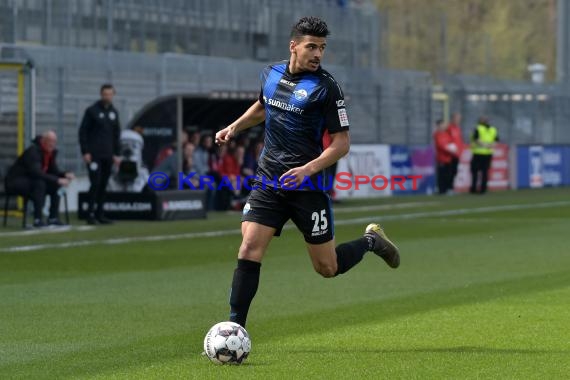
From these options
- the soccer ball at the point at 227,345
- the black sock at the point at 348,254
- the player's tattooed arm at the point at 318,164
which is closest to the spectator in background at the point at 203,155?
the black sock at the point at 348,254

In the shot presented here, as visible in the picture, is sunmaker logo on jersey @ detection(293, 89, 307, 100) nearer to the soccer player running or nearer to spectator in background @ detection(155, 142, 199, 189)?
the soccer player running

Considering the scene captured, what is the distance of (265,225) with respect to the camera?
29.2ft

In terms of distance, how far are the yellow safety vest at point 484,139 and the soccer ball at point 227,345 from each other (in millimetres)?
27101

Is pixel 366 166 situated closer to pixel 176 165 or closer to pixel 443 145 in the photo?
pixel 443 145

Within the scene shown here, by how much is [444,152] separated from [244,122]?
25.3 m

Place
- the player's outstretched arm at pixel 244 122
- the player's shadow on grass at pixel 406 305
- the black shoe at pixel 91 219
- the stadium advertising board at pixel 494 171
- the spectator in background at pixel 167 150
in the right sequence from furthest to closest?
1. the stadium advertising board at pixel 494 171
2. the spectator in background at pixel 167 150
3. the black shoe at pixel 91 219
4. the player's shadow on grass at pixel 406 305
5. the player's outstretched arm at pixel 244 122

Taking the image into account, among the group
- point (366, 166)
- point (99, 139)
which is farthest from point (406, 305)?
point (366, 166)

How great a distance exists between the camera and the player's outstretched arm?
9414mm

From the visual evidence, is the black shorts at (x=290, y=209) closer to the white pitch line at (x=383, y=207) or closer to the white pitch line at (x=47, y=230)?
the white pitch line at (x=47, y=230)

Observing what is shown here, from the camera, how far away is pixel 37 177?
21.3 meters

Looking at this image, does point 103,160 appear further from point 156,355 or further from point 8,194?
point 156,355

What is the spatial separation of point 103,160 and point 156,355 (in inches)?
547

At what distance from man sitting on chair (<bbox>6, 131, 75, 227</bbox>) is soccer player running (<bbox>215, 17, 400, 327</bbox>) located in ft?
41.6

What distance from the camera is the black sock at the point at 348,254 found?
950cm
